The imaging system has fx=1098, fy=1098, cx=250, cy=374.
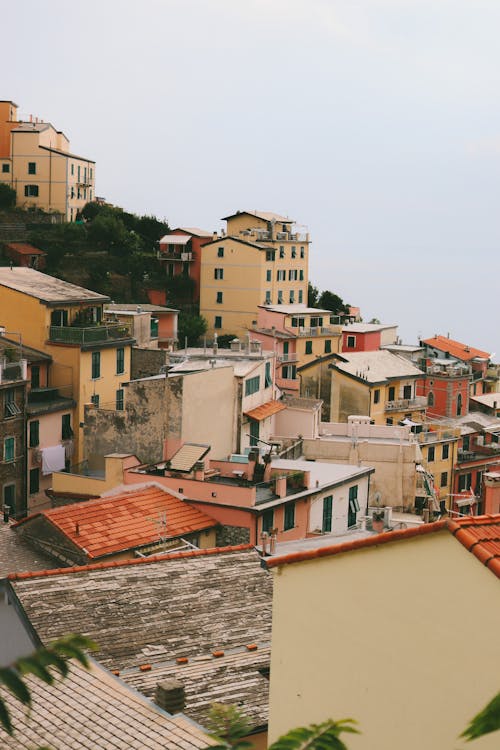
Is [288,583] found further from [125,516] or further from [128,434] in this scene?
[128,434]

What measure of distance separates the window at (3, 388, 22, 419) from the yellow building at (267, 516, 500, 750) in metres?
26.2

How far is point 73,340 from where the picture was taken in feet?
131

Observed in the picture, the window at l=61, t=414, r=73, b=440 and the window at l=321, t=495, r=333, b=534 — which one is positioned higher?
the window at l=61, t=414, r=73, b=440

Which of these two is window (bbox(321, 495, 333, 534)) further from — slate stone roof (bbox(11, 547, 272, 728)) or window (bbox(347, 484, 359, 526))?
slate stone roof (bbox(11, 547, 272, 728))

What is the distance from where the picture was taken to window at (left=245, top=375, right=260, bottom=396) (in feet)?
119

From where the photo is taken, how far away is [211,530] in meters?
26.4

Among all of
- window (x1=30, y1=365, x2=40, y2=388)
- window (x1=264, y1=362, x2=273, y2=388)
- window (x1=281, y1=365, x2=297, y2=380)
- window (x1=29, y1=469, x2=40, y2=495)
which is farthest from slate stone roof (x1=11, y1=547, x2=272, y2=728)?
window (x1=281, y1=365, x2=297, y2=380)

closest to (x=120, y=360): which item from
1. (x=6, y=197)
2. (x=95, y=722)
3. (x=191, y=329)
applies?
(x=191, y=329)

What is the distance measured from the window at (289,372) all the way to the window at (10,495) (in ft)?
86.4

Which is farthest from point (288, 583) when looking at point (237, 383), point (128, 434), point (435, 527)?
point (237, 383)

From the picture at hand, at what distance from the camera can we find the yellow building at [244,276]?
69.1 meters

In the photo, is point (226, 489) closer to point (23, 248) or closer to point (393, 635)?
point (393, 635)

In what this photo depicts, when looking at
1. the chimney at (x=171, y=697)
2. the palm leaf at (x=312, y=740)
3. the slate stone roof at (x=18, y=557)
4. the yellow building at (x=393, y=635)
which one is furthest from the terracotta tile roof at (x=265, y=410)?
the palm leaf at (x=312, y=740)

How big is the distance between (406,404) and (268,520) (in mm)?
32755
